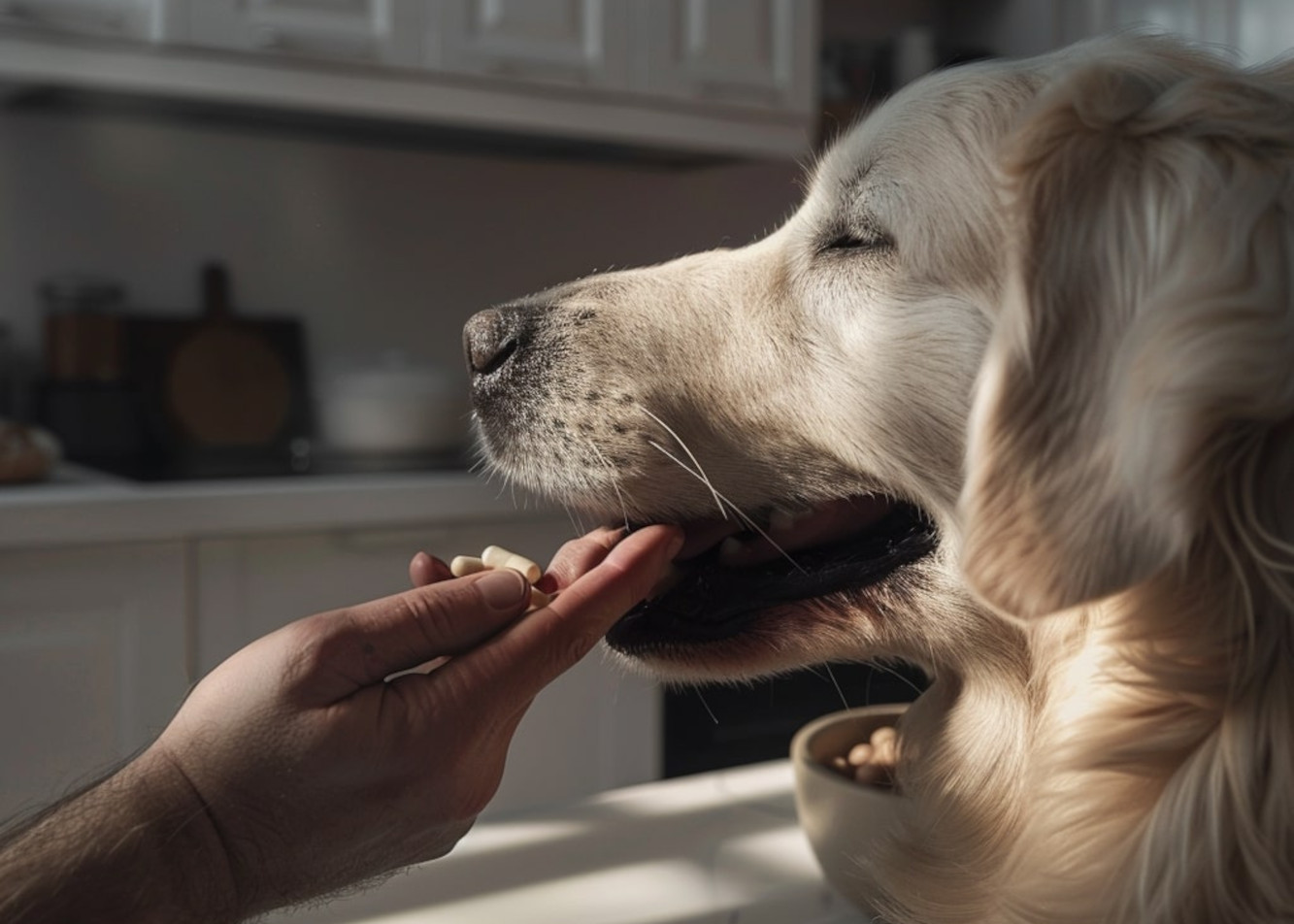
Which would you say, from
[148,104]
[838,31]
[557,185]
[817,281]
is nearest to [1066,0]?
[838,31]

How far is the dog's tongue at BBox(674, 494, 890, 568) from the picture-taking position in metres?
0.79

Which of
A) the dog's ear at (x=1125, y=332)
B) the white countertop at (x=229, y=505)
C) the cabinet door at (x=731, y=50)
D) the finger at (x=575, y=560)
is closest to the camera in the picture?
the dog's ear at (x=1125, y=332)

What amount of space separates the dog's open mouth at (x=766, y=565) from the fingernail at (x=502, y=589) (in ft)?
0.63

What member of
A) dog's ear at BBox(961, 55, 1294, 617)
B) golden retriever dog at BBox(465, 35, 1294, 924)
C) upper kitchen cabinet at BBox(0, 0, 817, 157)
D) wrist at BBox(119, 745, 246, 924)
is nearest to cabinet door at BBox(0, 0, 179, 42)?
upper kitchen cabinet at BBox(0, 0, 817, 157)

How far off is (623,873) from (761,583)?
203mm

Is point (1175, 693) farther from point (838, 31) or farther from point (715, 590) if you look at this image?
point (838, 31)

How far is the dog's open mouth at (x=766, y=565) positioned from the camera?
2.51ft

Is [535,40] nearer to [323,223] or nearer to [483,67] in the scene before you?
[483,67]

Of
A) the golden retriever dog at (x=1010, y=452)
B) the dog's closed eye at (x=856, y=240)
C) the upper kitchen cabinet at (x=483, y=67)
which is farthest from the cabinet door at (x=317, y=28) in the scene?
the dog's closed eye at (x=856, y=240)

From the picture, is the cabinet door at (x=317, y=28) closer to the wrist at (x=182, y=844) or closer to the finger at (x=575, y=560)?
the finger at (x=575, y=560)

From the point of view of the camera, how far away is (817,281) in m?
0.79

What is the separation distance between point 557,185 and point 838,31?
91 cm

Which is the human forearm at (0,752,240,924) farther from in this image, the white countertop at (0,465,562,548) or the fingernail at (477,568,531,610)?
the white countertop at (0,465,562,548)

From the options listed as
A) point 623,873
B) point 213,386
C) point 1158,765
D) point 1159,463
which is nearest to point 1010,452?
point 1159,463
